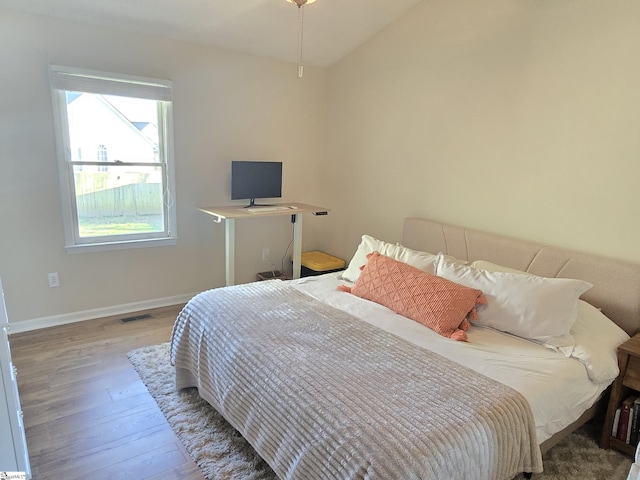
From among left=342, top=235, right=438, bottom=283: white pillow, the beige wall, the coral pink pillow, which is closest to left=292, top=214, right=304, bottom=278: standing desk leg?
the beige wall

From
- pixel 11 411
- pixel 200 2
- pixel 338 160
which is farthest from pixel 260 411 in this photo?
pixel 338 160

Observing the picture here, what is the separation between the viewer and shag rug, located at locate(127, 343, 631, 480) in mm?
1896

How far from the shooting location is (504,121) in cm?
291

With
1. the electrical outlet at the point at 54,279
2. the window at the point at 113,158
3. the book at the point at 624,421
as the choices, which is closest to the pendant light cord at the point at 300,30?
the window at the point at 113,158

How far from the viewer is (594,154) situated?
248 centimetres

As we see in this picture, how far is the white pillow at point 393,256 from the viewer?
2730 mm

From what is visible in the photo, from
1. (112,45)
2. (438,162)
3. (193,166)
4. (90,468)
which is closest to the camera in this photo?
(90,468)

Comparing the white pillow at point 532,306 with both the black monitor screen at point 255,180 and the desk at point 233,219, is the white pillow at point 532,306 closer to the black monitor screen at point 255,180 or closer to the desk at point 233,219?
the desk at point 233,219

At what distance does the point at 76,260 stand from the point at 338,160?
2.61m

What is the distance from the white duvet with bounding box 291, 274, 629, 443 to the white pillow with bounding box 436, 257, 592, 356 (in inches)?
2.0

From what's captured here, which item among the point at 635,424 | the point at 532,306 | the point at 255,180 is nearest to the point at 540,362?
the point at 532,306

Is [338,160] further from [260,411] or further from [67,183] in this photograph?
[260,411]

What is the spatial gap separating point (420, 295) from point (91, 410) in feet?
6.46

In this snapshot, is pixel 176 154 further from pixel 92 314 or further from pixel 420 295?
pixel 420 295
